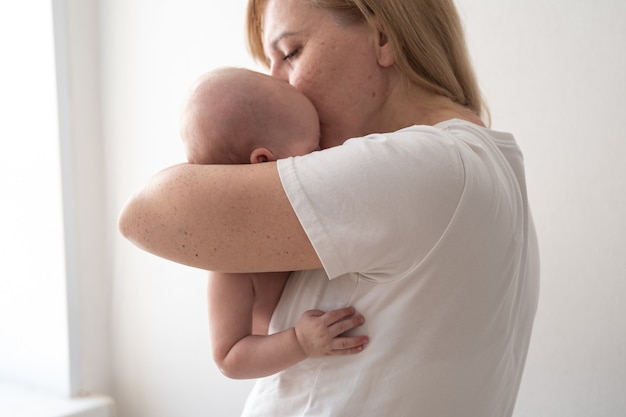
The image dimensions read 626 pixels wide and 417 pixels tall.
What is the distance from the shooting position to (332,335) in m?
0.92

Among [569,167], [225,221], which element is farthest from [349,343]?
[569,167]

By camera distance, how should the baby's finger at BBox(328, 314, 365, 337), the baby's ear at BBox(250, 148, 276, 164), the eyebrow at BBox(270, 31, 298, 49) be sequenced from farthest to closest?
the eyebrow at BBox(270, 31, 298, 49)
the baby's ear at BBox(250, 148, 276, 164)
the baby's finger at BBox(328, 314, 365, 337)

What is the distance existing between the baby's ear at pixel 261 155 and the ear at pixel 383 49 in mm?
247

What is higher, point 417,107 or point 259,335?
point 417,107

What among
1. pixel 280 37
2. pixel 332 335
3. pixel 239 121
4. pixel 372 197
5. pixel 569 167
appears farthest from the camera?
pixel 569 167

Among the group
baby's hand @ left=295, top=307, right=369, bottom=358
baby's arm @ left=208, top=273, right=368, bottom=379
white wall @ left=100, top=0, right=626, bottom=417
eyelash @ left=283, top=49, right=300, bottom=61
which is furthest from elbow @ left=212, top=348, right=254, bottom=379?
white wall @ left=100, top=0, right=626, bottom=417

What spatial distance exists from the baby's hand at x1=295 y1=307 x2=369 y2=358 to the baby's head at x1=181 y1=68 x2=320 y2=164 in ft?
0.87

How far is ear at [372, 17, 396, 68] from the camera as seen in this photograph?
3.60 ft

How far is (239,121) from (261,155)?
0.06 metres

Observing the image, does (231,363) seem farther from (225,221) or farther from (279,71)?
(279,71)

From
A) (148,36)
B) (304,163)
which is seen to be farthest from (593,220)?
(148,36)

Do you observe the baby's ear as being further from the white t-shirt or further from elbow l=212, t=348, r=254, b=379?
elbow l=212, t=348, r=254, b=379

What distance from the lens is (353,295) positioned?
0.94m

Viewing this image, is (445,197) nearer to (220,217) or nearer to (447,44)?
(220,217)
